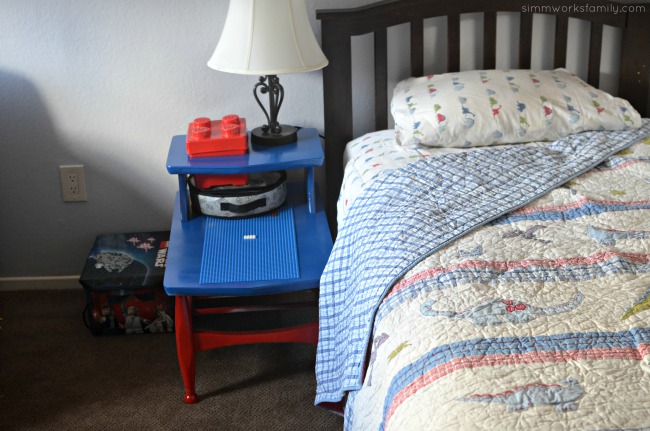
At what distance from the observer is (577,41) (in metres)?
2.38

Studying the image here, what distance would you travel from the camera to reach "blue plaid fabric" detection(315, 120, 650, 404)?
5.15ft

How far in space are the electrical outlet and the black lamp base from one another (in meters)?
0.59

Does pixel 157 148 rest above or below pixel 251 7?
below

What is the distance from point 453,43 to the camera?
229 centimetres

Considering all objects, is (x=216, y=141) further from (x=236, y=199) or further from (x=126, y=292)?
(x=126, y=292)

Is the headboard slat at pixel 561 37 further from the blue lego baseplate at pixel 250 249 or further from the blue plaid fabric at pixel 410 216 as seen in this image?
the blue lego baseplate at pixel 250 249

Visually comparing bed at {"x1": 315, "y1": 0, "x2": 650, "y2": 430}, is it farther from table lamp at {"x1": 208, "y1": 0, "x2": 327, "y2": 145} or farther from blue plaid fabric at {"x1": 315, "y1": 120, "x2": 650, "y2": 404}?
table lamp at {"x1": 208, "y1": 0, "x2": 327, "y2": 145}

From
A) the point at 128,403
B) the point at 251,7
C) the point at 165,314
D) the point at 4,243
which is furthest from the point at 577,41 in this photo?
the point at 4,243

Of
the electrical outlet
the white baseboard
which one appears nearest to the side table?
the electrical outlet

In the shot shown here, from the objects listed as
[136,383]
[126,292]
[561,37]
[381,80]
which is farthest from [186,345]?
[561,37]

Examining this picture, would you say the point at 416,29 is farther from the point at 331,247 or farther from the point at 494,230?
the point at 494,230

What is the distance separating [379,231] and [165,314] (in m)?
0.87

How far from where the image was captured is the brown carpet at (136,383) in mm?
1943

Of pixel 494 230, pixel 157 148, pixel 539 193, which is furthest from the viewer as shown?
pixel 157 148
